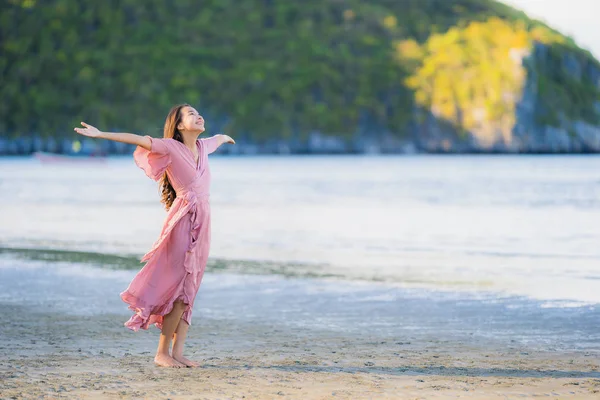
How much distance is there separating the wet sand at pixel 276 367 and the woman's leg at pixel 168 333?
0.07 metres

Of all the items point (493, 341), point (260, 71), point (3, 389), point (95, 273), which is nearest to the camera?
point (3, 389)

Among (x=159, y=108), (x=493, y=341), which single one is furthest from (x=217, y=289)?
(x=159, y=108)

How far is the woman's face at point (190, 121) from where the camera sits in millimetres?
6742

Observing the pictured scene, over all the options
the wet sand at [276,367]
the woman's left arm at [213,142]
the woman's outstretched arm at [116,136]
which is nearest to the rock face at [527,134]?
the wet sand at [276,367]

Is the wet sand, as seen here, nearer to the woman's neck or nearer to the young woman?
the young woman

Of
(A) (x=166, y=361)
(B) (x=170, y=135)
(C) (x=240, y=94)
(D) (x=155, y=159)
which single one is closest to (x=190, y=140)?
(B) (x=170, y=135)

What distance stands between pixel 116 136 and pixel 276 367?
5.76 feet

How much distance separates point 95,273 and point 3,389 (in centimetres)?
701

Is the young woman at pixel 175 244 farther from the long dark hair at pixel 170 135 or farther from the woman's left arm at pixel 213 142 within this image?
the woman's left arm at pixel 213 142

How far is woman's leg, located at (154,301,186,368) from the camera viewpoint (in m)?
6.72

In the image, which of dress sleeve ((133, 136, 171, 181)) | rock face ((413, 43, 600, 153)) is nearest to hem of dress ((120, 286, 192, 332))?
dress sleeve ((133, 136, 171, 181))

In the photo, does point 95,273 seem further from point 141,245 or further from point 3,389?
point 3,389

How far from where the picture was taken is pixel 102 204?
108 ft

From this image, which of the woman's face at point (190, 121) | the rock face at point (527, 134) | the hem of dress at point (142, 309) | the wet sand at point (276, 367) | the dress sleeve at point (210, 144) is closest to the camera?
the wet sand at point (276, 367)
